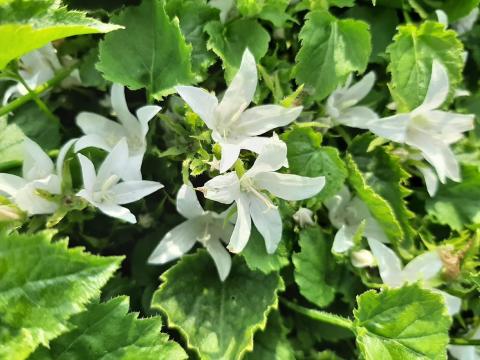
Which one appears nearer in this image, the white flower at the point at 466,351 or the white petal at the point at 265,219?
the white petal at the point at 265,219

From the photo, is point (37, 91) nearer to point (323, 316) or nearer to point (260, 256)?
point (260, 256)

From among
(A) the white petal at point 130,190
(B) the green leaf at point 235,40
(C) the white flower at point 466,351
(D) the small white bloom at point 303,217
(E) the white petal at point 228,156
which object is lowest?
(C) the white flower at point 466,351

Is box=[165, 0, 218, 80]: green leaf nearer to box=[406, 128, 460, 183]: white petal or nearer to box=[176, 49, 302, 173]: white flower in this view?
box=[176, 49, 302, 173]: white flower

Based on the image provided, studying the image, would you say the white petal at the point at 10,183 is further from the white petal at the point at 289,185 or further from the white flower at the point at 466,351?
the white flower at the point at 466,351

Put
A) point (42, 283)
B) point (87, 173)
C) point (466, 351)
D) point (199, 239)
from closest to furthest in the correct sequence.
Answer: point (42, 283), point (87, 173), point (199, 239), point (466, 351)

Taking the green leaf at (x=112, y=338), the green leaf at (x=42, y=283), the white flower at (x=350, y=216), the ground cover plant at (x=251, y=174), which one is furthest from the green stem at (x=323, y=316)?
the green leaf at (x=42, y=283)

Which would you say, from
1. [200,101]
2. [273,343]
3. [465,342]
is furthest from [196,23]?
[465,342]

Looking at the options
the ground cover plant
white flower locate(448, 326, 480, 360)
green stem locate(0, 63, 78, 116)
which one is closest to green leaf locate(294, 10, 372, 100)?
the ground cover plant
